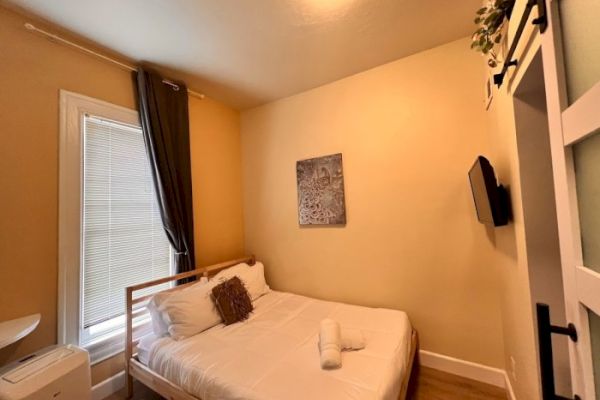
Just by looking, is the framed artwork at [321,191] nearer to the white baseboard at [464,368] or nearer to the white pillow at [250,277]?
the white pillow at [250,277]

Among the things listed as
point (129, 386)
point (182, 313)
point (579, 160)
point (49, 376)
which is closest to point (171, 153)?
point (182, 313)

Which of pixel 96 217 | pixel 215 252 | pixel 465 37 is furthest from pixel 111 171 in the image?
pixel 465 37

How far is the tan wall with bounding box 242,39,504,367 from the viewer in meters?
2.06

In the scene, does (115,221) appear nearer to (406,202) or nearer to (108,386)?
(108,386)

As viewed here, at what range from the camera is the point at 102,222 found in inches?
81.0

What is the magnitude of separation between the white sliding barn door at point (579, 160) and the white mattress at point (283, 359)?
3.24 feet

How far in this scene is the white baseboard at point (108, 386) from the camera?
6.27ft

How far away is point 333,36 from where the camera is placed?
2.02 meters

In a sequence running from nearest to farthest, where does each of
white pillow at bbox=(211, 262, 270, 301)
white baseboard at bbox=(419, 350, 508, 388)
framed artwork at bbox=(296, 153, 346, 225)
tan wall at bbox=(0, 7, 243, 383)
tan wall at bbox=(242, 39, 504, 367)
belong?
1. tan wall at bbox=(0, 7, 243, 383)
2. white baseboard at bbox=(419, 350, 508, 388)
3. tan wall at bbox=(242, 39, 504, 367)
4. white pillow at bbox=(211, 262, 270, 301)
5. framed artwork at bbox=(296, 153, 346, 225)

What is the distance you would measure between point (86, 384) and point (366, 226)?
2425mm

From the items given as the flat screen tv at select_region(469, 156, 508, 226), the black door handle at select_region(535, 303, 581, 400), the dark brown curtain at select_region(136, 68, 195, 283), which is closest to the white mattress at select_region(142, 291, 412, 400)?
the black door handle at select_region(535, 303, 581, 400)

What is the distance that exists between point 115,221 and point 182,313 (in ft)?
3.27

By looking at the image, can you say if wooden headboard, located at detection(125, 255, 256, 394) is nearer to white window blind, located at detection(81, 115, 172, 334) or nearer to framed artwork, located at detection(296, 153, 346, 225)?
white window blind, located at detection(81, 115, 172, 334)

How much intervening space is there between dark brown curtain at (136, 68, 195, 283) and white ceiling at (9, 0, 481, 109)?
24cm
